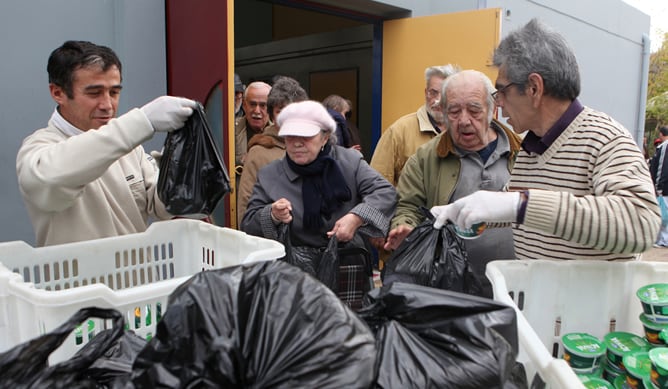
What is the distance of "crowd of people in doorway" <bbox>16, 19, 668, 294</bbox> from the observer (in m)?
1.37

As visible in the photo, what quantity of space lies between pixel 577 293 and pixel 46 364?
4.56 ft

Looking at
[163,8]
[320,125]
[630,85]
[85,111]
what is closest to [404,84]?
[163,8]

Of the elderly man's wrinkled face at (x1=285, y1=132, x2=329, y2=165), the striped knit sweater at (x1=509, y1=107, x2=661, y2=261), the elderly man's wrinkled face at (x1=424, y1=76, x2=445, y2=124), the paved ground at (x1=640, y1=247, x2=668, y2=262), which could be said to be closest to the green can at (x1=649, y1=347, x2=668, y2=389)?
the striped knit sweater at (x1=509, y1=107, x2=661, y2=261)

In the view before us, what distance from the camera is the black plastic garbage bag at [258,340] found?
73 centimetres

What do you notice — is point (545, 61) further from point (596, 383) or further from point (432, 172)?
point (596, 383)

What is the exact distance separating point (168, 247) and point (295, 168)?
0.75 meters

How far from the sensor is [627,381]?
1.23 m

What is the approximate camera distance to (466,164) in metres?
2.19

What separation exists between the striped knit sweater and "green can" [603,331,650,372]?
0.24 metres

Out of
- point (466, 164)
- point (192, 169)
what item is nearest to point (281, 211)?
point (192, 169)

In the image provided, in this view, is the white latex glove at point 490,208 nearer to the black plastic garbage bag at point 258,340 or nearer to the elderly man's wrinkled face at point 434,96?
the black plastic garbage bag at point 258,340

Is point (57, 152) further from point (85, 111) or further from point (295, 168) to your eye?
point (295, 168)

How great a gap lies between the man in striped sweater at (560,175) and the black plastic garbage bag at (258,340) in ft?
2.41

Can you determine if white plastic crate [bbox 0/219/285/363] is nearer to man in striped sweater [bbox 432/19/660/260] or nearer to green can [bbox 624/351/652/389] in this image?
man in striped sweater [bbox 432/19/660/260]
